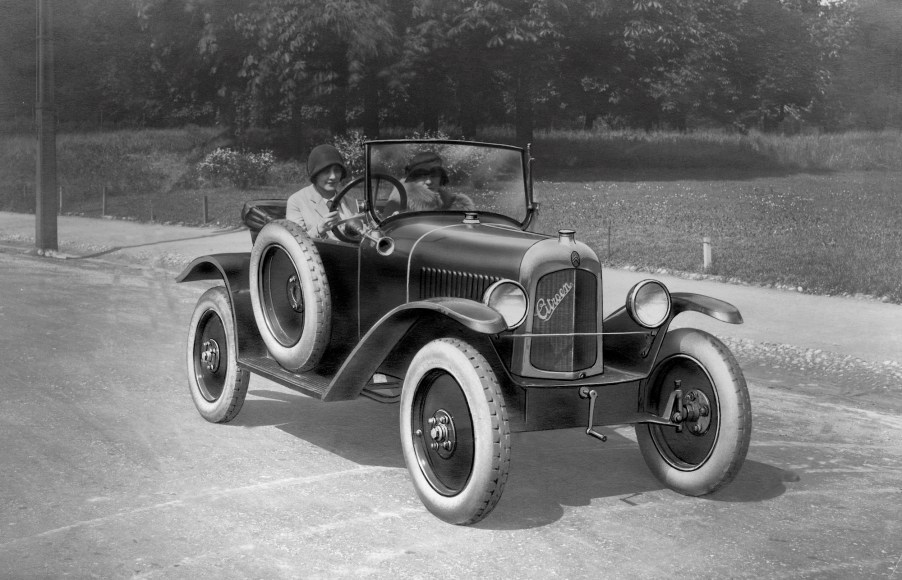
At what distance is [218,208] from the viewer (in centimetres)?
2467

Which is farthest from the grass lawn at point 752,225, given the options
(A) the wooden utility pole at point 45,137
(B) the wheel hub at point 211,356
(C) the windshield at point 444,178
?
(A) the wooden utility pole at point 45,137

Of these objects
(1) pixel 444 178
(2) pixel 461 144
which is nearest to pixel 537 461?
(1) pixel 444 178

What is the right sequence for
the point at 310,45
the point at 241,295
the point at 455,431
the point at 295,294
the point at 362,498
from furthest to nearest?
1. the point at 310,45
2. the point at 241,295
3. the point at 295,294
4. the point at 362,498
5. the point at 455,431

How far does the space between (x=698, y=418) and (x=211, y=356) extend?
3261 millimetres

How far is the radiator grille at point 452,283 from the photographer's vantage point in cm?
559

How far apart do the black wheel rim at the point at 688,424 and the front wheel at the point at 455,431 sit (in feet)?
3.99

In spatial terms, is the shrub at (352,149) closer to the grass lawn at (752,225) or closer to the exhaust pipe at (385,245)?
the grass lawn at (752,225)

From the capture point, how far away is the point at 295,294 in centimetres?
660

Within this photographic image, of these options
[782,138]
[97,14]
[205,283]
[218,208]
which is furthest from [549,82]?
[205,283]

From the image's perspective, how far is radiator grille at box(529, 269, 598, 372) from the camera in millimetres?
5441

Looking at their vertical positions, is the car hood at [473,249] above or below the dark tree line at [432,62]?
below

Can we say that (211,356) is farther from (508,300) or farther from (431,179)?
(508,300)

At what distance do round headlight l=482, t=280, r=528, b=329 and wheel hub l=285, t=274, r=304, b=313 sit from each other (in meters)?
1.66

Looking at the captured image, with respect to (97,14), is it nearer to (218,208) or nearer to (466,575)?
(218,208)
